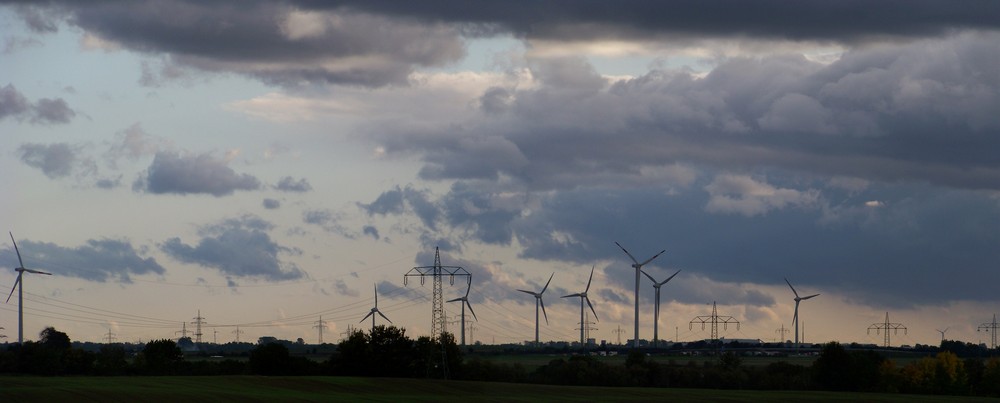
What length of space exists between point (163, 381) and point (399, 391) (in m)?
32.0

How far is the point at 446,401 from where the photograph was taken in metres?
171

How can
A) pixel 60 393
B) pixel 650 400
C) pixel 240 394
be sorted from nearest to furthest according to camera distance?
pixel 60 393
pixel 240 394
pixel 650 400

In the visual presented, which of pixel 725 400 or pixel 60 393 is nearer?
pixel 60 393

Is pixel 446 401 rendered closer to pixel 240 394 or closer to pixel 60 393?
pixel 240 394

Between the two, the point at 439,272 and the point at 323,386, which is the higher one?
the point at 439,272

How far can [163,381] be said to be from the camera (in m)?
192

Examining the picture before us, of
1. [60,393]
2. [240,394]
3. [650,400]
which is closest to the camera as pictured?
[60,393]

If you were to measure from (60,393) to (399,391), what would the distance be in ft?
172

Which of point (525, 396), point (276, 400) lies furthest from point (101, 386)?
point (525, 396)

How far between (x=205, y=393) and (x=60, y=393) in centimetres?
1708

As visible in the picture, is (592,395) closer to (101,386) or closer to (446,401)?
(446,401)

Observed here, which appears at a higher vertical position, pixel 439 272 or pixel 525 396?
pixel 439 272

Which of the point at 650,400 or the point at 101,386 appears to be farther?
the point at 650,400

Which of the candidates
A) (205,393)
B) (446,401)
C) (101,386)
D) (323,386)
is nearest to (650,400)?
(446,401)
